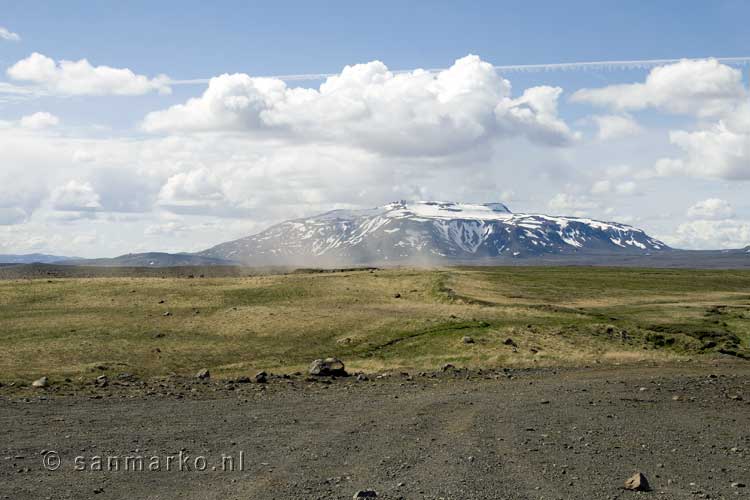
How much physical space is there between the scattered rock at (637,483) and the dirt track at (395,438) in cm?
25

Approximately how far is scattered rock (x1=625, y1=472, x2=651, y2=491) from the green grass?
919 inches

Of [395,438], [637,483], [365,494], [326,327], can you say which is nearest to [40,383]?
[395,438]

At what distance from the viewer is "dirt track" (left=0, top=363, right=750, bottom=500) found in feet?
53.9

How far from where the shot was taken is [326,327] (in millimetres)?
52500

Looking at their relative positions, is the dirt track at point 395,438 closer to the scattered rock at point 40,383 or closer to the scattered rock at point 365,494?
the scattered rock at point 365,494

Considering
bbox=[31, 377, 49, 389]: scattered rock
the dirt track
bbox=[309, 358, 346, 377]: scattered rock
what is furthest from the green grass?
the dirt track

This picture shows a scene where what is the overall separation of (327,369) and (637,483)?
21014mm

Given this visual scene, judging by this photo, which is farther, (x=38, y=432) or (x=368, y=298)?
(x=368, y=298)

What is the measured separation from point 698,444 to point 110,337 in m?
39.6

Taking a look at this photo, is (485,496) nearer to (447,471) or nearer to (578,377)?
(447,471)

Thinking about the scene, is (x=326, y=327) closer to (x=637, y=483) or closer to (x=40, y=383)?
(x=40, y=383)

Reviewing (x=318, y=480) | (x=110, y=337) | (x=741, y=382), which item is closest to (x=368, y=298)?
(x=110, y=337)

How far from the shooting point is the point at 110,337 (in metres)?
48.3

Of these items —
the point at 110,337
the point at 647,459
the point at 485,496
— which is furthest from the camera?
the point at 110,337
